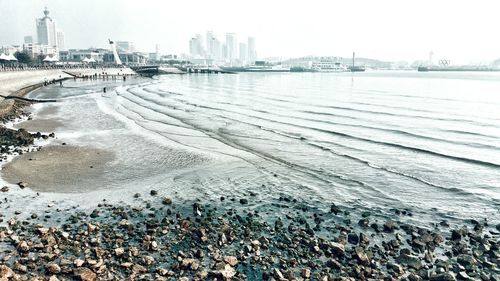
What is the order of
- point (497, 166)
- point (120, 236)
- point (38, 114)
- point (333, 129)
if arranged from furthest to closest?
point (38, 114), point (333, 129), point (497, 166), point (120, 236)

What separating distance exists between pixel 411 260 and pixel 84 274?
30.4ft

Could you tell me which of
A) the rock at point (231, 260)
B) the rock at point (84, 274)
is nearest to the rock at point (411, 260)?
the rock at point (231, 260)

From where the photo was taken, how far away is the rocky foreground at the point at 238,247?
10281mm

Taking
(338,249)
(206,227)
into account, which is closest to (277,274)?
(338,249)

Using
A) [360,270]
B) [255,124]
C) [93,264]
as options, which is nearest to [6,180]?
[93,264]

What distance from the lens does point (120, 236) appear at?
12234mm

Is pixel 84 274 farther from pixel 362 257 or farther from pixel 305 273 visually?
pixel 362 257

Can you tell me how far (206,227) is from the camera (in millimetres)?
13281

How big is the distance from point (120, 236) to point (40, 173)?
1020 cm

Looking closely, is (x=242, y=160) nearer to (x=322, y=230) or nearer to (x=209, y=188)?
(x=209, y=188)

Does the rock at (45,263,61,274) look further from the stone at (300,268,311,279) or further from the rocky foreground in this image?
the stone at (300,268,311,279)

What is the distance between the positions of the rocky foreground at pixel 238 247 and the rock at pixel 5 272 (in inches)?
0.9

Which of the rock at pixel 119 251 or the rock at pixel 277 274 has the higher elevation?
the rock at pixel 119 251

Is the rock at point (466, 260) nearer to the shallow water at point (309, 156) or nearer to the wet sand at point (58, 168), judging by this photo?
the shallow water at point (309, 156)
